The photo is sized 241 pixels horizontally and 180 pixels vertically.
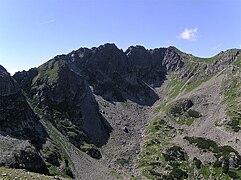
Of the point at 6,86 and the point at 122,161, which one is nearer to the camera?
the point at 6,86

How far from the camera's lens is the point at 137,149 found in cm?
18175

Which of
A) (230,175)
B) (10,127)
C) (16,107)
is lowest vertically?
(10,127)

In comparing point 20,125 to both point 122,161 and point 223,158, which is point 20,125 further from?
point 223,158

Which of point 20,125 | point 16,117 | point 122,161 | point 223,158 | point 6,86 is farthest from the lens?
point 122,161

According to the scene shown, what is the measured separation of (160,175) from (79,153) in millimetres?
41661

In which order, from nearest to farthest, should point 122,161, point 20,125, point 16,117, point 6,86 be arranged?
1. point 20,125
2. point 16,117
3. point 6,86
4. point 122,161

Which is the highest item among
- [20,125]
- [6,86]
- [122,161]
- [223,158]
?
[223,158]

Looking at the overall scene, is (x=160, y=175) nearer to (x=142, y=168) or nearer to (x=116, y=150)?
(x=142, y=168)

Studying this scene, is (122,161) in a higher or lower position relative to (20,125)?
higher

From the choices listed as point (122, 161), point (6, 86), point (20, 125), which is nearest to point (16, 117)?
point (20, 125)

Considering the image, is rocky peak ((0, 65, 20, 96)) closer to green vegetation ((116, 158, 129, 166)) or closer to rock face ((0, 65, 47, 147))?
rock face ((0, 65, 47, 147))

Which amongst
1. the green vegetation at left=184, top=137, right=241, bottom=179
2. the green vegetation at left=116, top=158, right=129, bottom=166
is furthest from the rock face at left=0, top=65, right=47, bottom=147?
the green vegetation at left=184, top=137, right=241, bottom=179

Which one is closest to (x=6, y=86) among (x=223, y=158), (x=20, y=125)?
(x=20, y=125)

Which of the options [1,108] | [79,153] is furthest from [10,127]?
[79,153]
